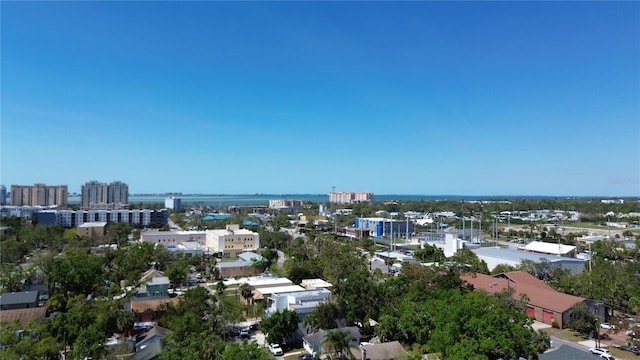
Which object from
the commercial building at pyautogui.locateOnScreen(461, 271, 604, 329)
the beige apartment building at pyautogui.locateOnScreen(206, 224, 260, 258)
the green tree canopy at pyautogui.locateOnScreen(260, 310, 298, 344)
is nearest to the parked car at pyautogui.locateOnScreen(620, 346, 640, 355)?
the commercial building at pyautogui.locateOnScreen(461, 271, 604, 329)

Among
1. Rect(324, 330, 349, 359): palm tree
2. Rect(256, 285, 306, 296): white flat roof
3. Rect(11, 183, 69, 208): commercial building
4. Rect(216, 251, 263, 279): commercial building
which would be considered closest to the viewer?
Rect(324, 330, 349, 359): palm tree

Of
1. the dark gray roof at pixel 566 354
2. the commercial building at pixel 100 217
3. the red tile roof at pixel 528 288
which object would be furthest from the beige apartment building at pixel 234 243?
the dark gray roof at pixel 566 354

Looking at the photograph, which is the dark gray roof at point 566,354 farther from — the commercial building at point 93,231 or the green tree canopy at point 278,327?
the commercial building at point 93,231

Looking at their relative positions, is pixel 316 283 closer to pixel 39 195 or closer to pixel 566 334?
pixel 566 334

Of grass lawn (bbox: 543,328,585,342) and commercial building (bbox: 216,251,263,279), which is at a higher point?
commercial building (bbox: 216,251,263,279)

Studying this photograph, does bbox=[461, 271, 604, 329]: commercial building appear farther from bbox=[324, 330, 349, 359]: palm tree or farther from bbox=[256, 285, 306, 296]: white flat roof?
bbox=[256, 285, 306, 296]: white flat roof

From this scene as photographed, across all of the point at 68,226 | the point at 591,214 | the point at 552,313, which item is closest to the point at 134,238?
the point at 68,226
